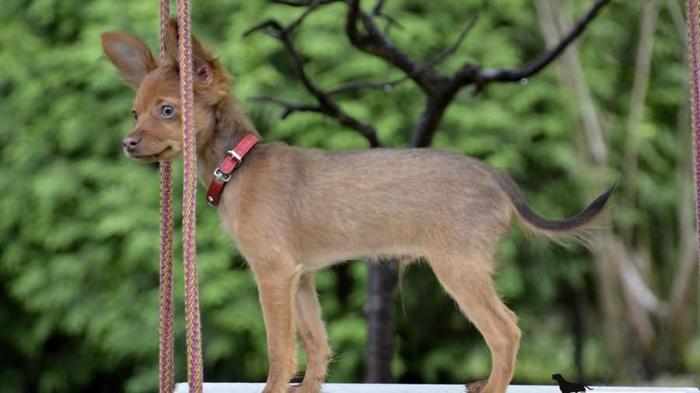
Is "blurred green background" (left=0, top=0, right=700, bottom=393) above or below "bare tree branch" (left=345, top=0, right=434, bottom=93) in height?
below

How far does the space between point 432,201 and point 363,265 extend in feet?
8.95

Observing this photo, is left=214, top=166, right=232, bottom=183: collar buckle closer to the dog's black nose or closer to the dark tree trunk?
the dog's black nose

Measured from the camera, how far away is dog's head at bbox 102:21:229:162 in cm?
204

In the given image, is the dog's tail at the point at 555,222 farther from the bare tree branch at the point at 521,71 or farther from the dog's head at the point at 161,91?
the bare tree branch at the point at 521,71

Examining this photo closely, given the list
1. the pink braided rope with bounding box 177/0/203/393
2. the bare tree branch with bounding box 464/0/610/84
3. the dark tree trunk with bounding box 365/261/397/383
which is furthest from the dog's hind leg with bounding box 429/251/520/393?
the dark tree trunk with bounding box 365/261/397/383

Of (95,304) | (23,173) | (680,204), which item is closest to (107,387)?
(95,304)

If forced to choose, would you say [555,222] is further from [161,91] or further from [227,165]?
[161,91]

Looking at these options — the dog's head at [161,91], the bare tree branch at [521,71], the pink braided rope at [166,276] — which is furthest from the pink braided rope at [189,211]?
the bare tree branch at [521,71]

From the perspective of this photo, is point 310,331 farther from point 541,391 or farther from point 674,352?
point 674,352

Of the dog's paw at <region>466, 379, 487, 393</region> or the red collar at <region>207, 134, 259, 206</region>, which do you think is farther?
the dog's paw at <region>466, 379, 487, 393</region>

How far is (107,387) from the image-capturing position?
18.9 feet

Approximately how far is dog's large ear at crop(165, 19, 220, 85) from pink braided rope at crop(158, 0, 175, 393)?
0.23 feet

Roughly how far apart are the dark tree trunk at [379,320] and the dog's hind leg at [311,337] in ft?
3.96

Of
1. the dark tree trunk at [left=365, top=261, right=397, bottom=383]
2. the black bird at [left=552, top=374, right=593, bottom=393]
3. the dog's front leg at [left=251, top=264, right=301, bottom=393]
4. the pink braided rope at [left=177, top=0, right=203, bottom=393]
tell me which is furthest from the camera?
the dark tree trunk at [left=365, top=261, right=397, bottom=383]
